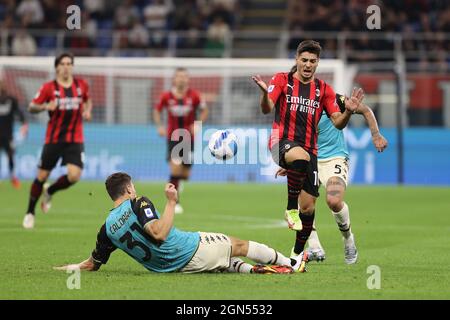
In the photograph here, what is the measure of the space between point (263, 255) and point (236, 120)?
607 inches

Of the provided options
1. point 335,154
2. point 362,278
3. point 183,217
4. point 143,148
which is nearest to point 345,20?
point 143,148

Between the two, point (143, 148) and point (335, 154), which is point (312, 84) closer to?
point (335, 154)

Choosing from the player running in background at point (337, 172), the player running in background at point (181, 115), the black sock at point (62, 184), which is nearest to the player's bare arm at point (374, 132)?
the player running in background at point (337, 172)

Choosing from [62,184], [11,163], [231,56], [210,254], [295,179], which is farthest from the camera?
[231,56]

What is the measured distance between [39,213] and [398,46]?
13.9 meters

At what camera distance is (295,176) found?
33.1 ft

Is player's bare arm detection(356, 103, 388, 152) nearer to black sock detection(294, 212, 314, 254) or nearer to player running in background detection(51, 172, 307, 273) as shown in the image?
black sock detection(294, 212, 314, 254)

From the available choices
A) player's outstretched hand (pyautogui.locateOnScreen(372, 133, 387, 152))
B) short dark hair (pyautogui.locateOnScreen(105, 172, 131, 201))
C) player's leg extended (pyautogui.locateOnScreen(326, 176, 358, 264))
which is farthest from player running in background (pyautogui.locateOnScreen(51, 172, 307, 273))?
player's outstretched hand (pyautogui.locateOnScreen(372, 133, 387, 152))

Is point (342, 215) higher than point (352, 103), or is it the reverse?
point (352, 103)

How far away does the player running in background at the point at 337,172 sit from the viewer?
34.8 ft

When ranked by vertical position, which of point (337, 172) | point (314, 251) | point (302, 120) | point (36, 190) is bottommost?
point (314, 251)

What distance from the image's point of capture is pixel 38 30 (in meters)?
30.1

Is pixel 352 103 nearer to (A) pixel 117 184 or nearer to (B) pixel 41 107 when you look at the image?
(A) pixel 117 184

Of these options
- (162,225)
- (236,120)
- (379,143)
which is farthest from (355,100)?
(236,120)
